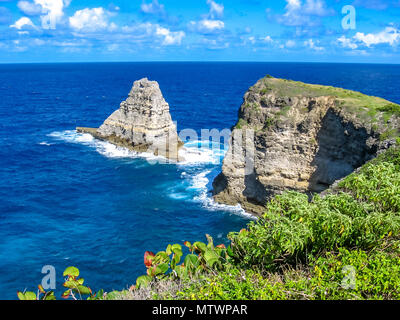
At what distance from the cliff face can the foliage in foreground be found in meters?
22.8

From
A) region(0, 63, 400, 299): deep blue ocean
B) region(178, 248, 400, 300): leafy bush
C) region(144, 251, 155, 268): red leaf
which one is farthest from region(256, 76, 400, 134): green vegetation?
region(144, 251, 155, 268): red leaf

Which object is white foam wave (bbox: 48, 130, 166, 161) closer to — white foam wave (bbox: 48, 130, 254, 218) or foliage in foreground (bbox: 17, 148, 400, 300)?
white foam wave (bbox: 48, 130, 254, 218)

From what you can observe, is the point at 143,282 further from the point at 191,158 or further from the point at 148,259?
the point at 191,158

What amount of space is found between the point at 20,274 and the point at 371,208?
32.8 meters

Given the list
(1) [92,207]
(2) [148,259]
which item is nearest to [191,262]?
(2) [148,259]

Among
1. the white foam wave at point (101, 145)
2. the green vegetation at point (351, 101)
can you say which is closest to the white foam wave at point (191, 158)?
the white foam wave at point (101, 145)

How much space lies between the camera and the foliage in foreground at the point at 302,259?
12281 mm

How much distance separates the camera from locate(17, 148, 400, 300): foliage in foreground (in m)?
12.3

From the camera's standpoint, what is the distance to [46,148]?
2987 inches

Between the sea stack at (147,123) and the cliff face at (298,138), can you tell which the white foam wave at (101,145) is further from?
the cliff face at (298,138)

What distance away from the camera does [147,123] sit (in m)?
72.4

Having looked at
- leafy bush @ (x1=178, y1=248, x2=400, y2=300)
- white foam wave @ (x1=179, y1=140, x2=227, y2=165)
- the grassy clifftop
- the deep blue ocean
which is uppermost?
the grassy clifftop
